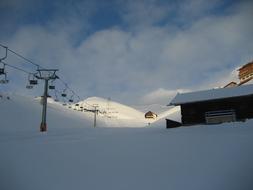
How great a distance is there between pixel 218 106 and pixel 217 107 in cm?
14

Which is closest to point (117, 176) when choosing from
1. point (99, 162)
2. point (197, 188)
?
point (99, 162)

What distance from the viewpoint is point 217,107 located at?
27.6 metres

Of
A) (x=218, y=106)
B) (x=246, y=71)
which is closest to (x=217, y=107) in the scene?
(x=218, y=106)

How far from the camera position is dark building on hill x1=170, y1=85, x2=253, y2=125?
26.7 m

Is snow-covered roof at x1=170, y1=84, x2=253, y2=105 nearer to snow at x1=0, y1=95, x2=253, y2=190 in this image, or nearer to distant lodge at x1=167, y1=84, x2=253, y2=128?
distant lodge at x1=167, y1=84, x2=253, y2=128

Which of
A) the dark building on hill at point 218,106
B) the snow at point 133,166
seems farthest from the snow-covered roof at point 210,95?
the snow at point 133,166

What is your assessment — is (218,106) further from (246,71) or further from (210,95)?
(246,71)

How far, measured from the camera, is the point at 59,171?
32.7ft

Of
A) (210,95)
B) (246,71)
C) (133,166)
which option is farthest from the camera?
(246,71)

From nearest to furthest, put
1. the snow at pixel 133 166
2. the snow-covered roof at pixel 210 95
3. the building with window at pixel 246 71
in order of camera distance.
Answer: the snow at pixel 133 166 < the snow-covered roof at pixel 210 95 < the building with window at pixel 246 71

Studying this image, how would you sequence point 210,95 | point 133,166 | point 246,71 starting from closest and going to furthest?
point 133,166 < point 210,95 < point 246,71

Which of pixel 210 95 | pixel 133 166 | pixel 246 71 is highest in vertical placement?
pixel 246 71

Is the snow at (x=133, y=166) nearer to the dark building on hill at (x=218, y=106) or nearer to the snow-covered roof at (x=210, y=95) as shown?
the dark building on hill at (x=218, y=106)

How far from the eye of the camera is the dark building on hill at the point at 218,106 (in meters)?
26.7
